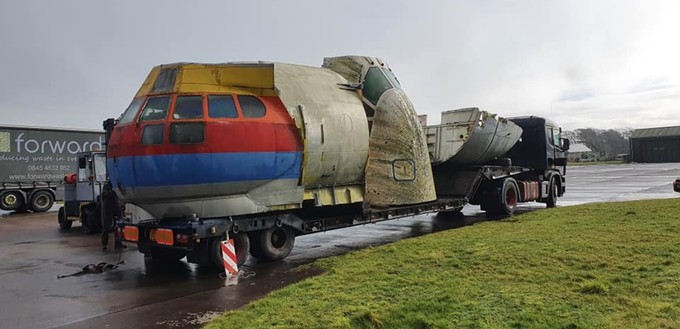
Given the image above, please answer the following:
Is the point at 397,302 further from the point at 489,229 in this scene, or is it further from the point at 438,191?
the point at 438,191

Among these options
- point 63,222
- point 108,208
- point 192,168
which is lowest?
point 63,222

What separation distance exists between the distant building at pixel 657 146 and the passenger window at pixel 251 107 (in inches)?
3344

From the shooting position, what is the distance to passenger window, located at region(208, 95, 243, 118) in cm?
826

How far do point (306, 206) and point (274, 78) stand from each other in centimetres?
244

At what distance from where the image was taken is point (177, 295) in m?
7.43

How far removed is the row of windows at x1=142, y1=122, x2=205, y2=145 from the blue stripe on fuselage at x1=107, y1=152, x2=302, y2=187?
0.21 m

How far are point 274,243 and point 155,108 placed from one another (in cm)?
320

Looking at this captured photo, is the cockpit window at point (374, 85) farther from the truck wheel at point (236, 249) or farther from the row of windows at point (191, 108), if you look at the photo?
the truck wheel at point (236, 249)

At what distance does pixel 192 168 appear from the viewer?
8.02 meters

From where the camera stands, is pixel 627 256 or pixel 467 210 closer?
pixel 627 256

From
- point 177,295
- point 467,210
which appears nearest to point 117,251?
point 177,295

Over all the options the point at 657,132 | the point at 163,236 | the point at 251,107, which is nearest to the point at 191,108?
the point at 251,107

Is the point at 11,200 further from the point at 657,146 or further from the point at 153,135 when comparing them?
the point at 657,146

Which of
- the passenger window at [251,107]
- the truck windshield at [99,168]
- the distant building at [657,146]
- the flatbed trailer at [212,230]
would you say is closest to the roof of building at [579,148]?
the distant building at [657,146]
